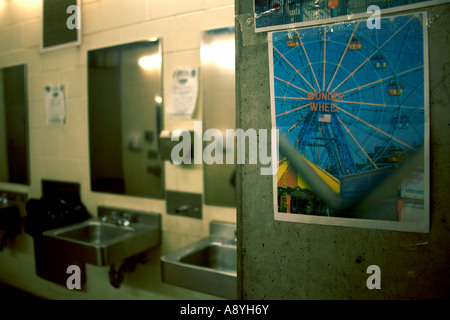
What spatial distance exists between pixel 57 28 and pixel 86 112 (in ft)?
2.35

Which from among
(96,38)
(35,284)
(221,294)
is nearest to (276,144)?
(221,294)

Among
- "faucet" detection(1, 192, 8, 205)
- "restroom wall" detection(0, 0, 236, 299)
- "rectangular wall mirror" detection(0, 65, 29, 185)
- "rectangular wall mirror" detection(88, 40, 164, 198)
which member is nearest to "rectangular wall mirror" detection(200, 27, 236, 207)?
"restroom wall" detection(0, 0, 236, 299)

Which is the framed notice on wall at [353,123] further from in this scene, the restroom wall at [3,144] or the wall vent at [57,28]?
the restroom wall at [3,144]

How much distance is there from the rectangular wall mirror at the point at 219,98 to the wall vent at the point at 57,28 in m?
1.16

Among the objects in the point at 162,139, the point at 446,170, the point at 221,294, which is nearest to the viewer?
the point at 446,170

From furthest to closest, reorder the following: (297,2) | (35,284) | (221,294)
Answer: (35,284)
(221,294)
(297,2)

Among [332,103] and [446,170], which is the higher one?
[332,103]

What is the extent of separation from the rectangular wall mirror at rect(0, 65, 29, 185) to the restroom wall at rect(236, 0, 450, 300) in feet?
8.89

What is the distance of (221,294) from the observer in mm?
1484

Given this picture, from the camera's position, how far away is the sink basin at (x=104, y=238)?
1.81 m

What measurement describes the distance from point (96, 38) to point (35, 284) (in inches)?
85.6

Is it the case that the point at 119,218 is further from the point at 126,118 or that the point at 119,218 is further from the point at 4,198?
the point at 4,198

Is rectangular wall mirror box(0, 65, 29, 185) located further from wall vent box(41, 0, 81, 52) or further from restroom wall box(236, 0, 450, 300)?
restroom wall box(236, 0, 450, 300)

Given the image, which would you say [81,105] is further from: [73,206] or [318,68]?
[318,68]
